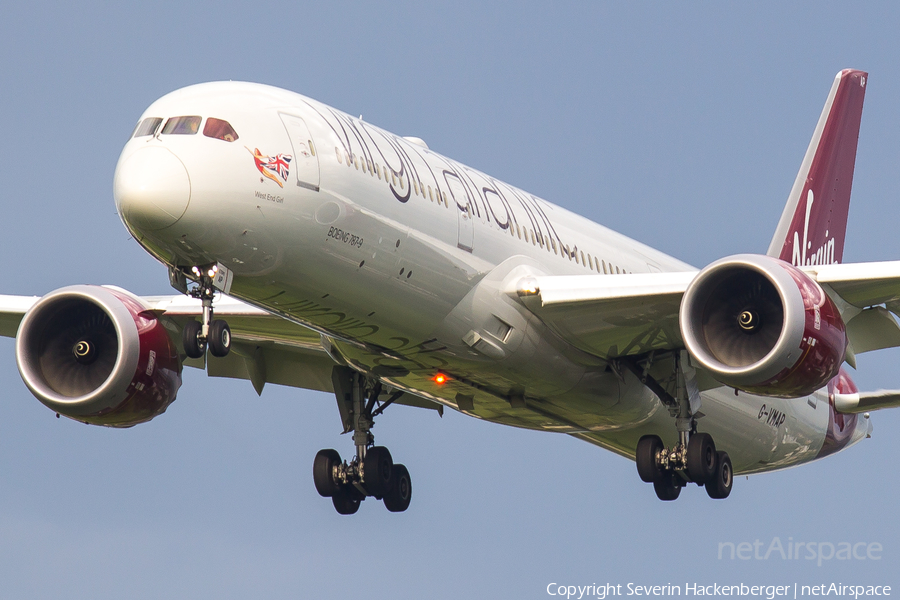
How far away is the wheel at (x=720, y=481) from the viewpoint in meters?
25.3

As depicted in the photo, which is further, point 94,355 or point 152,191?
point 94,355

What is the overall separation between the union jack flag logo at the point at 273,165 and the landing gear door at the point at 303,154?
15 cm

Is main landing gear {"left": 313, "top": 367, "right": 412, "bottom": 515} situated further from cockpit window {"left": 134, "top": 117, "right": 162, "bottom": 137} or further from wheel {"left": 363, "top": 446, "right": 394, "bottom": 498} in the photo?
cockpit window {"left": 134, "top": 117, "right": 162, "bottom": 137}

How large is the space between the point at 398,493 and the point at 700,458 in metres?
6.02

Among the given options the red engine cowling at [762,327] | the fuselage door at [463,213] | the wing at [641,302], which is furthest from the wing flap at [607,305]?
the fuselage door at [463,213]

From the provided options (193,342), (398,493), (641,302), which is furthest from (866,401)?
(193,342)

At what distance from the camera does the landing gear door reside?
1981cm

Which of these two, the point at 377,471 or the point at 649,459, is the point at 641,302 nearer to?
the point at 649,459

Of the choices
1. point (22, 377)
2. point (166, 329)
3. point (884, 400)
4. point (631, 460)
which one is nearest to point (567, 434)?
point (631, 460)

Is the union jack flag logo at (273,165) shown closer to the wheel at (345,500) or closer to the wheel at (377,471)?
the wheel at (377,471)

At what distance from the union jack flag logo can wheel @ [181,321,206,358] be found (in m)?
2.28

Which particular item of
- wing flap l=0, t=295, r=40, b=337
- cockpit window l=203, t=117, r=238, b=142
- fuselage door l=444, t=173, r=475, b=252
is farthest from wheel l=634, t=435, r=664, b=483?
wing flap l=0, t=295, r=40, b=337

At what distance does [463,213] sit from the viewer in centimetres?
2252

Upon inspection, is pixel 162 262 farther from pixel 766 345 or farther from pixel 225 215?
pixel 766 345
